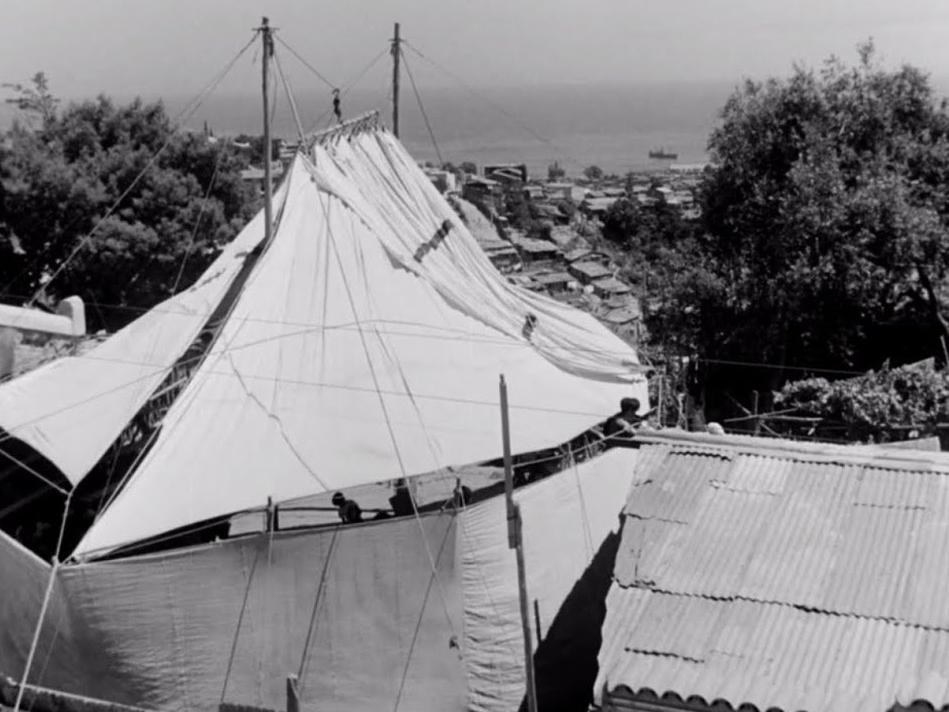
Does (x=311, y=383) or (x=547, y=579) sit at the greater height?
(x=311, y=383)

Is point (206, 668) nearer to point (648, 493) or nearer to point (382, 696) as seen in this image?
point (382, 696)

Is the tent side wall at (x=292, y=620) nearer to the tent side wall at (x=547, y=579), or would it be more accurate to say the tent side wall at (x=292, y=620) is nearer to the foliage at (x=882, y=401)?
the tent side wall at (x=547, y=579)

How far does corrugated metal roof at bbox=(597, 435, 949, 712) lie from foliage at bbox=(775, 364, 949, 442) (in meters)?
4.18

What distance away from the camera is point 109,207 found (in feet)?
71.8

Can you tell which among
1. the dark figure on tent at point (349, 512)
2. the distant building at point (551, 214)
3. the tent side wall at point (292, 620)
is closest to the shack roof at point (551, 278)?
the distant building at point (551, 214)

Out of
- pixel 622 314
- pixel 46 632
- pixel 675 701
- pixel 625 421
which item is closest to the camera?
pixel 675 701

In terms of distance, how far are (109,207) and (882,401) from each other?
15017 millimetres

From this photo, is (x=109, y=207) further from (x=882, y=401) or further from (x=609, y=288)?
(x=609, y=288)

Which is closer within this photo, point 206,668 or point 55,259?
point 206,668

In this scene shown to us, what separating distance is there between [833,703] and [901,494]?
1791 mm

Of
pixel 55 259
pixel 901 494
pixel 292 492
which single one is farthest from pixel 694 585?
pixel 55 259

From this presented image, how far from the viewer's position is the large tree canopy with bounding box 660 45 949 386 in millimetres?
15094

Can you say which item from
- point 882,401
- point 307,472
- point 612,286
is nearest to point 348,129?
point 307,472

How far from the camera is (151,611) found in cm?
766
